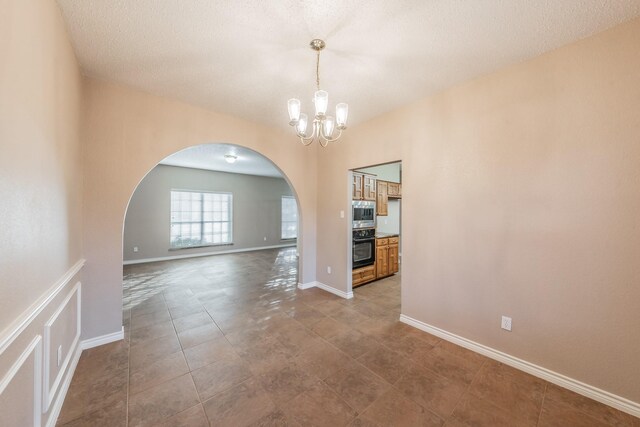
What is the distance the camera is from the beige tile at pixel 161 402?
5.33 feet

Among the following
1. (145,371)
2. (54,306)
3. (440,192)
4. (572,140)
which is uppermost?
(572,140)

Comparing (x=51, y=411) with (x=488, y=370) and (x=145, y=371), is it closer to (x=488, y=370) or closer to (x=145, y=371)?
(x=145, y=371)

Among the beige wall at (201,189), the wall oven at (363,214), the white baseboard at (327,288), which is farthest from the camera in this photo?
the beige wall at (201,189)

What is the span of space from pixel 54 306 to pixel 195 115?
247 centimetres

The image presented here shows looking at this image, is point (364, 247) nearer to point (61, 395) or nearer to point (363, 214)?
point (363, 214)

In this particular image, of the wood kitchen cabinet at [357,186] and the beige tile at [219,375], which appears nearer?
the beige tile at [219,375]

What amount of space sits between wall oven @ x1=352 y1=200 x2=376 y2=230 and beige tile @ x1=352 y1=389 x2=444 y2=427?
273 cm

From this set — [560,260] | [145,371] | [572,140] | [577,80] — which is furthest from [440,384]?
[577,80]

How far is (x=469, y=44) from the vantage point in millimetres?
1955

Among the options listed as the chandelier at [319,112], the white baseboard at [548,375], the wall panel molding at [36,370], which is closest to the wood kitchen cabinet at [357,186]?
the chandelier at [319,112]

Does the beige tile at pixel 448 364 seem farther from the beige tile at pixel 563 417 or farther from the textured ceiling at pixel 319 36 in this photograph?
the textured ceiling at pixel 319 36

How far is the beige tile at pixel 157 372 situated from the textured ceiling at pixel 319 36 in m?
2.82

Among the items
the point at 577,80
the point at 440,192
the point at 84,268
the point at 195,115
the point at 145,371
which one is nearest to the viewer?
the point at 577,80

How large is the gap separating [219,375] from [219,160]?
550 cm
